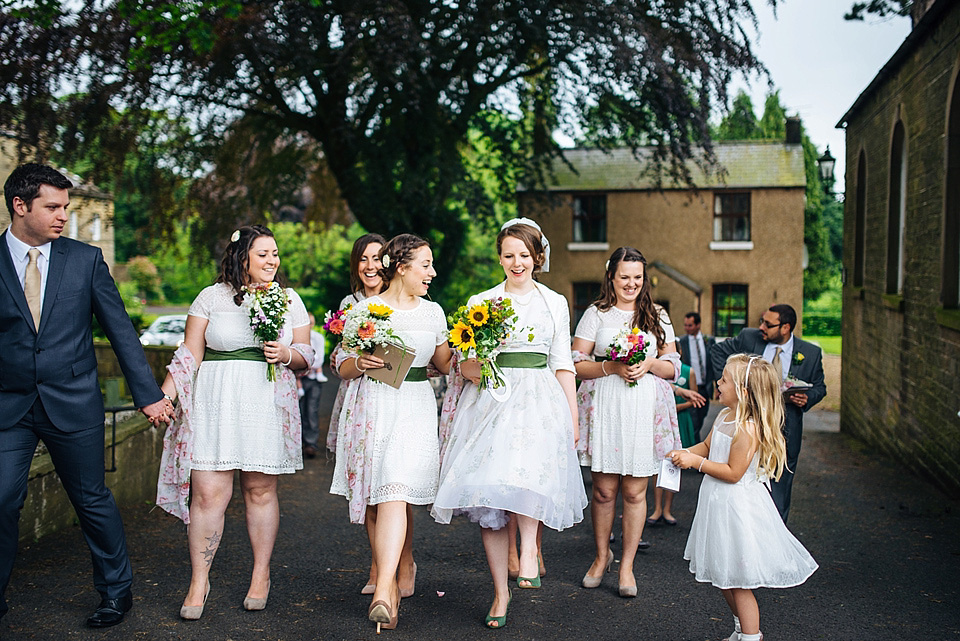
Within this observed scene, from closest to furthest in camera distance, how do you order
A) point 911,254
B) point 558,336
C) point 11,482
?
1. point 11,482
2. point 558,336
3. point 911,254

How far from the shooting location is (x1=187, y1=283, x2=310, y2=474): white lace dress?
5422 millimetres

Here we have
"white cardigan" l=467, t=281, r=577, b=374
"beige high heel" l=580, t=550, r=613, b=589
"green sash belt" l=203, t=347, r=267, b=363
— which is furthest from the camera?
"beige high heel" l=580, t=550, r=613, b=589

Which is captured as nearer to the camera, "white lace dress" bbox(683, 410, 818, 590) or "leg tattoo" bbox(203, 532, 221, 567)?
"white lace dress" bbox(683, 410, 818, 590)

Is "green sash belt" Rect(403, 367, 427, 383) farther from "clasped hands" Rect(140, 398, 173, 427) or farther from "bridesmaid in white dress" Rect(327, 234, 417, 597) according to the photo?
"clasped hands" Rect(140, 398, 173, 427)

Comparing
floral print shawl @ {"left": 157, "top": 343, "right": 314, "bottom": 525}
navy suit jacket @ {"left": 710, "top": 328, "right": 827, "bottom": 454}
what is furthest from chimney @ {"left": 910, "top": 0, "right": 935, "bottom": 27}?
floral print shawl @ {"left": 157, "top": 343, "right": 314, "bottom": 525}

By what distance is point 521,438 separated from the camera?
17.3 feet

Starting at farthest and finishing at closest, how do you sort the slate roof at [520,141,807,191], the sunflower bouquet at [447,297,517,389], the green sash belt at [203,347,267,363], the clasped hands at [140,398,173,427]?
1. the slate roof at [520,141,807,191]
2. the green sash belt at [203,347,267,363]
3. the sunflower bouquet at [447,297,517,389]
4. the clasped hands at [140,398,173,427]

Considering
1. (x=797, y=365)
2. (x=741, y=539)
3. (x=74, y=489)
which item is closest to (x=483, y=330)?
(x=741, y=539)

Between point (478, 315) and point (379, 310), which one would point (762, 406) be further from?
point (379, 310)

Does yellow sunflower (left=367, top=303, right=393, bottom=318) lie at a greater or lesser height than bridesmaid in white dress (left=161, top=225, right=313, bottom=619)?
greater

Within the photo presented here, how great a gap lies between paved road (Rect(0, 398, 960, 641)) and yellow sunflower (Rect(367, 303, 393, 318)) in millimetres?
1771

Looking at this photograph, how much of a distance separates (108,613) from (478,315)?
8.65 ft

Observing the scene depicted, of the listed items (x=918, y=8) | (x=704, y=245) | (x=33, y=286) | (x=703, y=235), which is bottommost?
(x=33, y=286)

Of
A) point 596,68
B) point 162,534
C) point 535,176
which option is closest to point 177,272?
point 535,176
